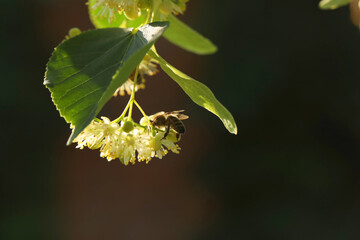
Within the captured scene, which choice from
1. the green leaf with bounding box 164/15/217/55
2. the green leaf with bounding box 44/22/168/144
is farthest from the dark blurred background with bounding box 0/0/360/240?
the green leaf with bounding box 44/22/168/144

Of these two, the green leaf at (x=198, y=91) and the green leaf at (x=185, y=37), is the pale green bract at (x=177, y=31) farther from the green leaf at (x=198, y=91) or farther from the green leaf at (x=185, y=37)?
the green leaf at (x=198, y=91)

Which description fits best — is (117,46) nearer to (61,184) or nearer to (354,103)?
(354,103)

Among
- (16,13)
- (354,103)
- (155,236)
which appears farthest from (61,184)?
(354,103)

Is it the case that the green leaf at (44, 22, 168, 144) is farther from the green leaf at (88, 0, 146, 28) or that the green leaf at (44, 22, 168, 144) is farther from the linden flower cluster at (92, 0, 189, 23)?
the green leaf at (88, 0, 146, 28)

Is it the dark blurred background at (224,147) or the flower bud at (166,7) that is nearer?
the flower bud at (166,7)

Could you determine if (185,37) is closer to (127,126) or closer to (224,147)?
(127,126)

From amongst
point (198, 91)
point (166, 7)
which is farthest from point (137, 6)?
point (198, 91)

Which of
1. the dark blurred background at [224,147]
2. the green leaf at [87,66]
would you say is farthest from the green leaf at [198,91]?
the dark blurred background at [224,147]
